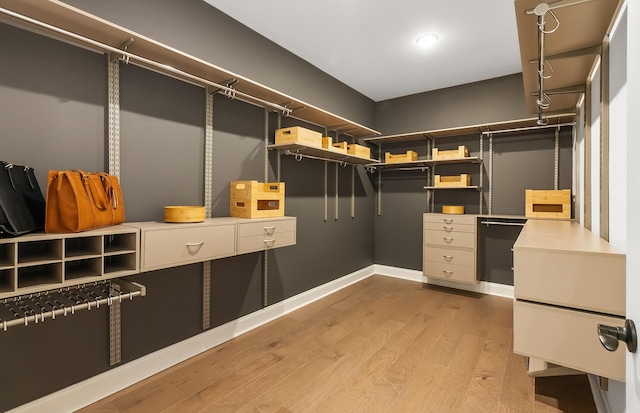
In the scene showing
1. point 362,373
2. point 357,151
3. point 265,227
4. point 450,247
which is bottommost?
point 362,373

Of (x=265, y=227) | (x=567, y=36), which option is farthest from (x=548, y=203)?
(x=265, y=227)

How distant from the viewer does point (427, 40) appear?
2979mm

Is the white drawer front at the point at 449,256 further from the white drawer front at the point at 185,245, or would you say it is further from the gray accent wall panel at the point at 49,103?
the gray accent wall panel at the point at 49,103

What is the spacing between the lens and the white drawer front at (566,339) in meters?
1.31

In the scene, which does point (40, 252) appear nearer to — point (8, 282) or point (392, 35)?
point (8, 282)

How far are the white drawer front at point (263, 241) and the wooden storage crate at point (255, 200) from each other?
18 centimetres

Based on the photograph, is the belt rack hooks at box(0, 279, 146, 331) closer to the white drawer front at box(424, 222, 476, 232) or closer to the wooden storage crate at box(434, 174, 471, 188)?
the white drawer front at box(424, 222, 476, 232)

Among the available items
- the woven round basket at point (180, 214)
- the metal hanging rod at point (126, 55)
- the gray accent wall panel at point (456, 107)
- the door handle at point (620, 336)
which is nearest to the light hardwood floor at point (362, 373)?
the woven round basket at point (180, 214)

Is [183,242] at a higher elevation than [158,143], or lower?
lower

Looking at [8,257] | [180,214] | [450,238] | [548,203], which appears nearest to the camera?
[8,257]

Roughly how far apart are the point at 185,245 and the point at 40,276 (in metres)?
0.67

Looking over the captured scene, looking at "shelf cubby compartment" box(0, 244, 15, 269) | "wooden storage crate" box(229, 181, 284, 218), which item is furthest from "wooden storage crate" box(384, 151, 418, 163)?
"shelf cubby compartment" box(0, 244, 15, 269)

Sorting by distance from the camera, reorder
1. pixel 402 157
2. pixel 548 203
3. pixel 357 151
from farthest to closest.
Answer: pixel 402 157 < pixel 357 151 < pixel 548 203

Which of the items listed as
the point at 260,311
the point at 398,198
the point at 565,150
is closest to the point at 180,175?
the point at 260,311
